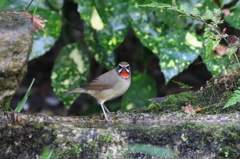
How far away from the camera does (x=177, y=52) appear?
15.1ft

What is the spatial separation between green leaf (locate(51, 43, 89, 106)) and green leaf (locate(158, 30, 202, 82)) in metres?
1.38

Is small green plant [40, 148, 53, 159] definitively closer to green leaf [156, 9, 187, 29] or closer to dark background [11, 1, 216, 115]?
green leaf [156, 9, 187, 29]

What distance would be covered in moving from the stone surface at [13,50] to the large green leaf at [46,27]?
1610mm

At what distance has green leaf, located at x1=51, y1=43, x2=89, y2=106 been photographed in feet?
17.9

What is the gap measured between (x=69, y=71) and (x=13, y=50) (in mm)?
2301

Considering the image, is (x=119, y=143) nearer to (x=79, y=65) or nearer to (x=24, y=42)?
(x=24, y=42)

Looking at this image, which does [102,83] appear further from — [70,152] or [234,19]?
[70,152]

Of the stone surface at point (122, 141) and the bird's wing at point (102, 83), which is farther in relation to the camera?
the bird's wing at point (102, 83)

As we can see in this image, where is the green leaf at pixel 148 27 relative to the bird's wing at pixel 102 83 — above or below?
above

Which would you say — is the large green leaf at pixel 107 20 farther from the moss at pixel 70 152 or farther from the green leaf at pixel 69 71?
the moss at pixel 70 152

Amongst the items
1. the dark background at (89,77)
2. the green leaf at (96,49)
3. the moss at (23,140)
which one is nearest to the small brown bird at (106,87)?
the green leaf at (96,49)

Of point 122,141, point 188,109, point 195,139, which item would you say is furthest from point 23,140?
point 188,109

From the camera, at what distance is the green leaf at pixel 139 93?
549cm

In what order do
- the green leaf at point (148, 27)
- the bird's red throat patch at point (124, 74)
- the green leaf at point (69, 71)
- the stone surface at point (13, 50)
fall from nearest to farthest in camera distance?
1. the stone surface at point (13, 50)
2. the bird's red throat patch at point (124, 74)
3. the green leaf at point (148, 27)
4. the green leaf at point (69, 71)
